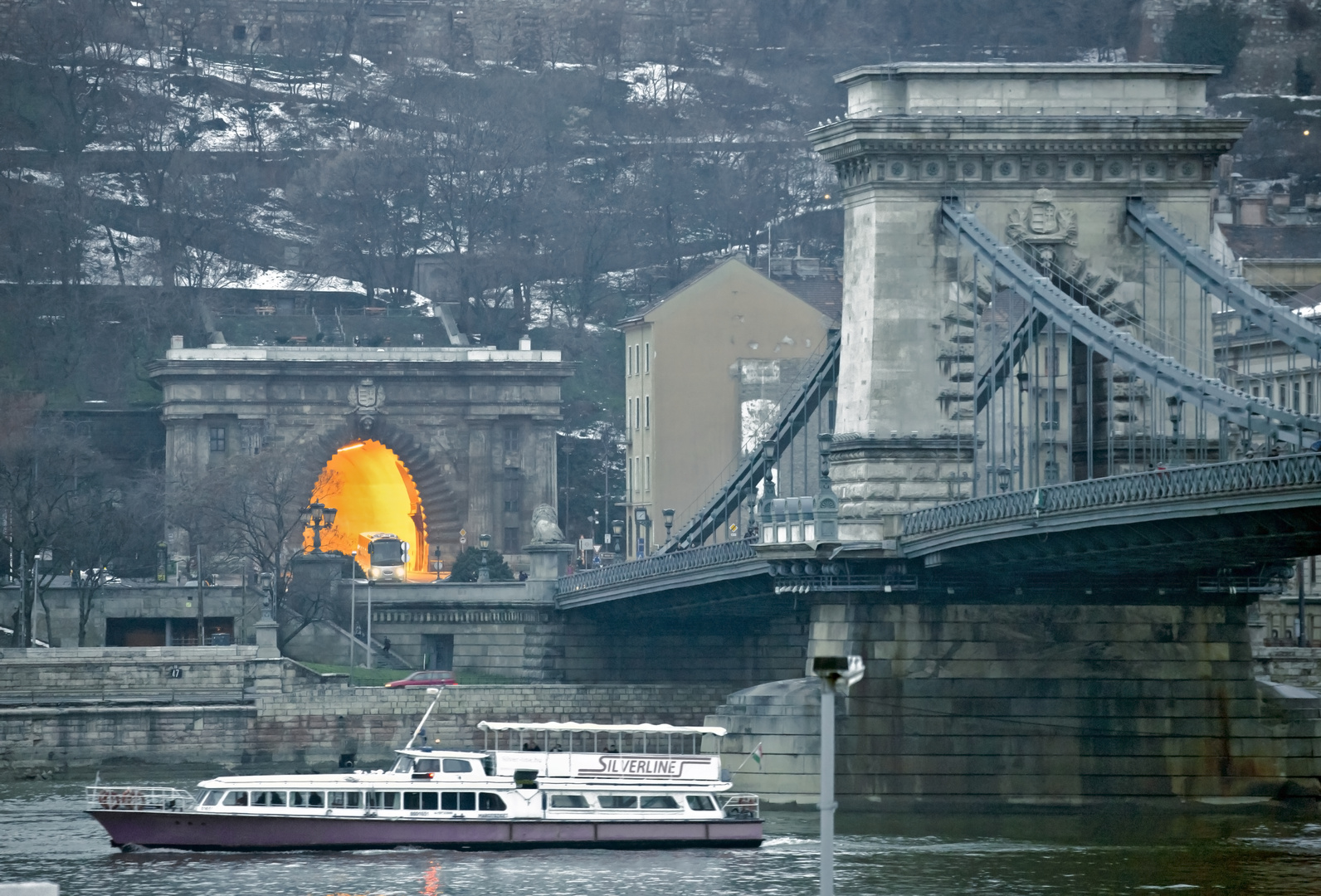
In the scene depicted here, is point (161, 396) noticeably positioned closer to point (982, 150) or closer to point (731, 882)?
point (982, 150)

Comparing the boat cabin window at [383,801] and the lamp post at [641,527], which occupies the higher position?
the lamp post at [641,527]

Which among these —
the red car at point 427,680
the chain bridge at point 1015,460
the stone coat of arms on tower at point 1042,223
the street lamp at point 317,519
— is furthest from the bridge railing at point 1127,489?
the street lamp at point 317,519

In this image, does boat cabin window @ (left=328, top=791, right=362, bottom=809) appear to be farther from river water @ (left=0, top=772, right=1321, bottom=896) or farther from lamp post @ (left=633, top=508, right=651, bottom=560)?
lamp post @ (left=633, top=508, right=651, bottom=560)

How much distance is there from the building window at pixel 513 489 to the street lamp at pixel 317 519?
8.12 meters

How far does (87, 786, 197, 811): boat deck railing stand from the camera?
81000mm

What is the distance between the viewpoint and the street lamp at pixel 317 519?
128250 mm

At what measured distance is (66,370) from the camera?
163375 mm

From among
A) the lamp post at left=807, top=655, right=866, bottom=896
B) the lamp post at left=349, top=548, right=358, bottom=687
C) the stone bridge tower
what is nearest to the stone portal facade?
the lamp post at left=349, top=548, right=358, bottom=687

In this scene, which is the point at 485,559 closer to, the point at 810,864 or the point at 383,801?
the point at 383,801

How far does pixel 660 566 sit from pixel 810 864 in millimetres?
24406

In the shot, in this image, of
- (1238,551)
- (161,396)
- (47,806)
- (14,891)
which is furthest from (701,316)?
(14,891)

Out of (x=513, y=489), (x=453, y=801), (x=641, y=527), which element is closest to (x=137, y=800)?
(x=453, y=801)

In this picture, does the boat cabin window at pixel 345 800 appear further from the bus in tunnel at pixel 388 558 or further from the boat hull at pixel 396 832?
the bus in tunnel at pixel 388 558

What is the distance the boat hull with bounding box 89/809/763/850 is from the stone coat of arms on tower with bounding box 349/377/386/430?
224ft
